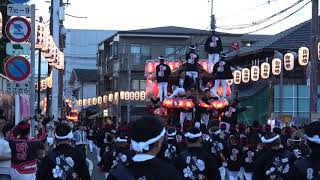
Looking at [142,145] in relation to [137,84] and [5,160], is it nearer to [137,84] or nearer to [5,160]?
[5,160]

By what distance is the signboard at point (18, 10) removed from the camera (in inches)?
429

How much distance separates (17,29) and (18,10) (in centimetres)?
39

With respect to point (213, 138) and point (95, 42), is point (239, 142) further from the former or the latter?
point (95, 42)

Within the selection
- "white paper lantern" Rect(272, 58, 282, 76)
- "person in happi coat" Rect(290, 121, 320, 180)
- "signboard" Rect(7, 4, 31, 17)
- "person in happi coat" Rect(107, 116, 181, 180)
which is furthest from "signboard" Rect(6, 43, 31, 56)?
"white paper lantern" Rect(272, 58, 282, 76)

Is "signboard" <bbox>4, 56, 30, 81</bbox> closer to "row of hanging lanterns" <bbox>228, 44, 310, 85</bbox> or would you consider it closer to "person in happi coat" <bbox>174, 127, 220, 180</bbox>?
"person in happi coat" <bbox>174, 127, 220, 180</bbox>

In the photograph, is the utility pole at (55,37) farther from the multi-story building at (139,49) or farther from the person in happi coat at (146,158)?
the multi-story building at (139,49)

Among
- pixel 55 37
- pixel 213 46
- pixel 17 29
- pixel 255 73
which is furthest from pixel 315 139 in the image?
pixel 255 73

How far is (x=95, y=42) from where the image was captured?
276 ft

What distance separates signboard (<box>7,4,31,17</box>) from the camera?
10906mm

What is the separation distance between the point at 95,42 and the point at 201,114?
190 feet

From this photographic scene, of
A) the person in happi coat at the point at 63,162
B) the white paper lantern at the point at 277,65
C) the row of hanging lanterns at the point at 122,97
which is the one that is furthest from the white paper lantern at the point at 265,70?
the row of hanging lanterns at the point at 122,97

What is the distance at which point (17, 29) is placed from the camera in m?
11.2

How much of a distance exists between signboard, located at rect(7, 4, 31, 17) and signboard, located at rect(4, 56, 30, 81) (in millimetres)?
808

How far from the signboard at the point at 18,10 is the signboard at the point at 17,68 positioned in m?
0.81
